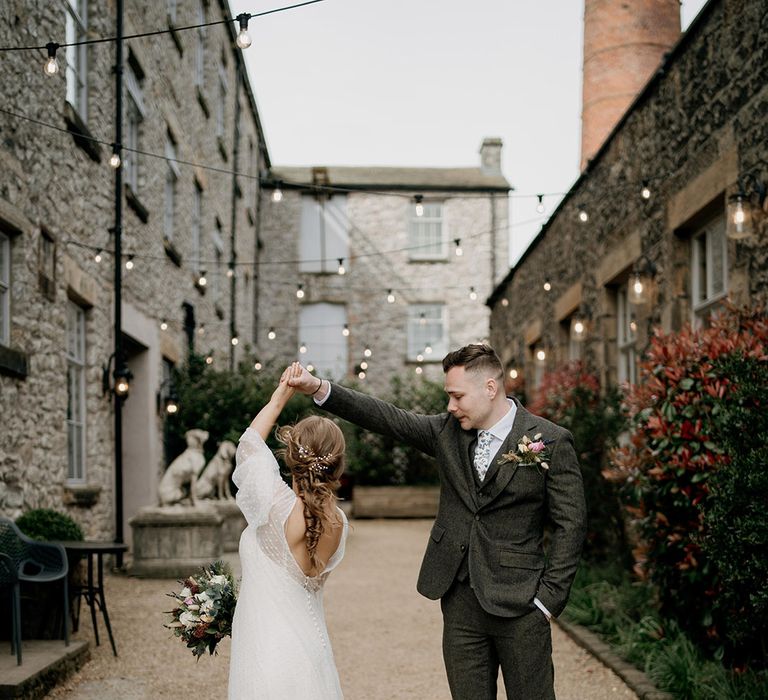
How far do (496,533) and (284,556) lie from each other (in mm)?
782

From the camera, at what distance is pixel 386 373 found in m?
24.3

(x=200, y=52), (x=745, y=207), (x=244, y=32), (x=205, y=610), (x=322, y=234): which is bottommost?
(x=205, y=610)

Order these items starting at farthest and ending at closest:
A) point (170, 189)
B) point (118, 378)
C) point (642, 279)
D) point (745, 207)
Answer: point (170, 189)
point (118, 378)
point (642, 279)
point (745, 207)

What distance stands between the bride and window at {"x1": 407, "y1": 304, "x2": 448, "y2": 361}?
21.1 m

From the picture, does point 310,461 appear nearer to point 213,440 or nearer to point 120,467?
point 120,467

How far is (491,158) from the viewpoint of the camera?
25.6 meters

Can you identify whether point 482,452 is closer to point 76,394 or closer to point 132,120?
point 76,394

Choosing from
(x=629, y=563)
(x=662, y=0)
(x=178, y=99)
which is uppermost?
(x=662, y=0)

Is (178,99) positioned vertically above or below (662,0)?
below

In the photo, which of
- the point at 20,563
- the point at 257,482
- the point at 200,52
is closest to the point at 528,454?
the point at 257,482

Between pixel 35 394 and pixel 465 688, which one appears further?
pixel 35 394

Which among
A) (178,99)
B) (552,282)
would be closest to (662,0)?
(552,282)

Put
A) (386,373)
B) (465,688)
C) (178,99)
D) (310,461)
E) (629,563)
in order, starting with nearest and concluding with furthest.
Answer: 1. (310,461)
2. (465,688)
3. (629,563)
4. (178,99)
5. (386,373)

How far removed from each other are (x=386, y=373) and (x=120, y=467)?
14240mm
